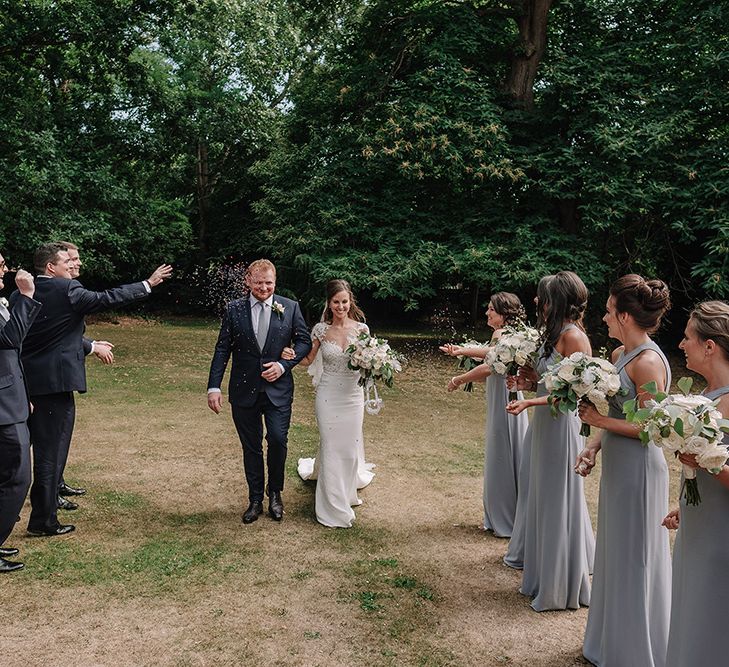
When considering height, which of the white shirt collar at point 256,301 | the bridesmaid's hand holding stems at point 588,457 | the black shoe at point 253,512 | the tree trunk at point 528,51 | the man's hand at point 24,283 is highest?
the tree trunk at point 528,51

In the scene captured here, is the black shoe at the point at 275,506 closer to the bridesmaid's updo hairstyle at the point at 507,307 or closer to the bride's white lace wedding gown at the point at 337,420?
the bride's white lace wedding gown at the point at 337,420

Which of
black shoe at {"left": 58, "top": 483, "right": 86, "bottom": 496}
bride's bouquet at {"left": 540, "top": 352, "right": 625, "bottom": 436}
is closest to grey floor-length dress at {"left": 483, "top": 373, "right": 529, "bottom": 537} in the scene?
bride's bouquet at {"left": 540, "top": 352, "right": 625, "bottom": 436}

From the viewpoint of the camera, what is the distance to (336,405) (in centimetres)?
659

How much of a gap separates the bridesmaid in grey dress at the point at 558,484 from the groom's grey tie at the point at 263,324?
8.41 ft

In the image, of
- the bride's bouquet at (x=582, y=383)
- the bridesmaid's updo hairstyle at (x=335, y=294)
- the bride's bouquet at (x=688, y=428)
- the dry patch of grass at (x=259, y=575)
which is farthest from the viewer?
the bridesmaid's updo hairstyle at (x=335, y=294)

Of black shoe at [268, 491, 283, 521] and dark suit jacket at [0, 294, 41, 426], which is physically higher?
dark suit jacket at [0, 294, 41, 426]

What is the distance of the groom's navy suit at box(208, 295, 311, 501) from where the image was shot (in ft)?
20.7

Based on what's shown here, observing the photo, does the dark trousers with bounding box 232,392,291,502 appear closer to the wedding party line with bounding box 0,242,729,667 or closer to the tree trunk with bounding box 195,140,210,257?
the wedding party line with bounding box 0,242,729,667

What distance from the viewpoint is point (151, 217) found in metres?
19.1

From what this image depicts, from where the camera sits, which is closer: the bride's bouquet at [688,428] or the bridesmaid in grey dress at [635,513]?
the bride's bouquet at [688,428]

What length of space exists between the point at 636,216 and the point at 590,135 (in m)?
Answer: 2.57

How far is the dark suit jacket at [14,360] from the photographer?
16.0 feet

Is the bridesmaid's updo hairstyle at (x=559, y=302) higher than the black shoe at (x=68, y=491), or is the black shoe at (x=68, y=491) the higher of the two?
the bridesmaid's updo hairstyle at (x=559, y=302)

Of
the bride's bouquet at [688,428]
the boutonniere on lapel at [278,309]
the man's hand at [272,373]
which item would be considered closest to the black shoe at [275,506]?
the man's hand at [272,373]
